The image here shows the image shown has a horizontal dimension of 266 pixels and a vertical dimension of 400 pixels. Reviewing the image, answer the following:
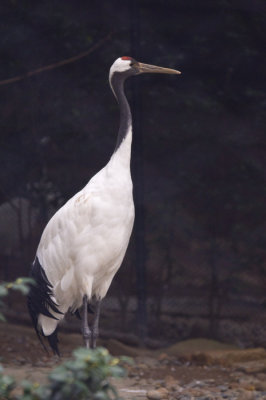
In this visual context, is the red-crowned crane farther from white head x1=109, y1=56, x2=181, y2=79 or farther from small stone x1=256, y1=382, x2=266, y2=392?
small stone x1=256, y1=382, x2=266, y2=392

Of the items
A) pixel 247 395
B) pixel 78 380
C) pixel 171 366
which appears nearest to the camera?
pixel 78 380

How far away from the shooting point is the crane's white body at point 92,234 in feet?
13.0

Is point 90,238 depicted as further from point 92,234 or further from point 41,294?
point 41,294

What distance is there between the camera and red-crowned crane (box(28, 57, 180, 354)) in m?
3.96

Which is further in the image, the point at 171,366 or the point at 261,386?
the point at 171,366

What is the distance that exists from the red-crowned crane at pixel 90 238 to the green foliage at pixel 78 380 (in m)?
2.01

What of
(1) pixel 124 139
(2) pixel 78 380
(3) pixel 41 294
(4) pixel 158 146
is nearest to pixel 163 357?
(3) pixel 41 294

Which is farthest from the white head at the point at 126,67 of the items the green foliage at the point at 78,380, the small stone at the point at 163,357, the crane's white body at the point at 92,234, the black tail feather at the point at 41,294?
the green foliage at the point at 78,380

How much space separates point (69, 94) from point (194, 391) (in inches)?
102

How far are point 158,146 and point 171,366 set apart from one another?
174 centimetres

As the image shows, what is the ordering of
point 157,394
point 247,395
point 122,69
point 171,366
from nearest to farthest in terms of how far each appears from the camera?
point 247,395 < point 157,394 < point 122,69 < point 171,366

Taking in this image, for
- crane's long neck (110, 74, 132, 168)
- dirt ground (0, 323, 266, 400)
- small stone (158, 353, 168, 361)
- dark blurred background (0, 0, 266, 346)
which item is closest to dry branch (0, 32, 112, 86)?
dark blurred background (0, 0, 266, 346)

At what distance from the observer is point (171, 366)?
5.14 metres

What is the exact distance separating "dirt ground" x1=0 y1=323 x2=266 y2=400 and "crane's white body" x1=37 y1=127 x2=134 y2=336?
70cm
